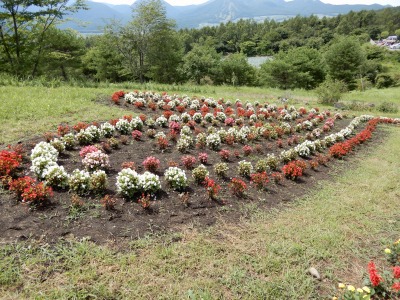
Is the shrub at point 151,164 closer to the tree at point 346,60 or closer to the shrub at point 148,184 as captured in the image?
the shrub at point 148,184

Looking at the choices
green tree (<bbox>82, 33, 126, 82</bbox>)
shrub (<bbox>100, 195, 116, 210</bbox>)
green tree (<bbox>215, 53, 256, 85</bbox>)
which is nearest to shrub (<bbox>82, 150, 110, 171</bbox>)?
shrub (<bbox>100, 195, 116, 210</bbox>)

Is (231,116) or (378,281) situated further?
(231,116)

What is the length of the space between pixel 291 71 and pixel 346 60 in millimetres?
9770

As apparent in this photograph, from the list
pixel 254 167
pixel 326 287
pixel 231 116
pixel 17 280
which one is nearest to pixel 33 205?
pixel 17 280

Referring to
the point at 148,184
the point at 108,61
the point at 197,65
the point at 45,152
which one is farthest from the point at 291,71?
the point at 45,152

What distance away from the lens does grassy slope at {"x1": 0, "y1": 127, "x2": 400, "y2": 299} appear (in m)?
3.54

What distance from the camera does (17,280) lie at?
345 centimetres

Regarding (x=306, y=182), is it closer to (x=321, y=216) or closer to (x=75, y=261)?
(x=321, y=216)

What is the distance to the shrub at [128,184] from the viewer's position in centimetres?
525

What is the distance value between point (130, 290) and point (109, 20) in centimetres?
3593

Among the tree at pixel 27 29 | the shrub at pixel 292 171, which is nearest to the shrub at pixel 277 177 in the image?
the shrub at pixel 292 171

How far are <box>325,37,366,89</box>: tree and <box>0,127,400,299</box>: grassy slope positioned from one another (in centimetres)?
4478

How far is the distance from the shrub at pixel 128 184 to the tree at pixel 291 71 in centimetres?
4027

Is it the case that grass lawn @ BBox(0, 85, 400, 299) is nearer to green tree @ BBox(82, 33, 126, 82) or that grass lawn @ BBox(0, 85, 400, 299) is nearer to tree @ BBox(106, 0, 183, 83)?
tree @ BBox(106, 0, 183, 83)
